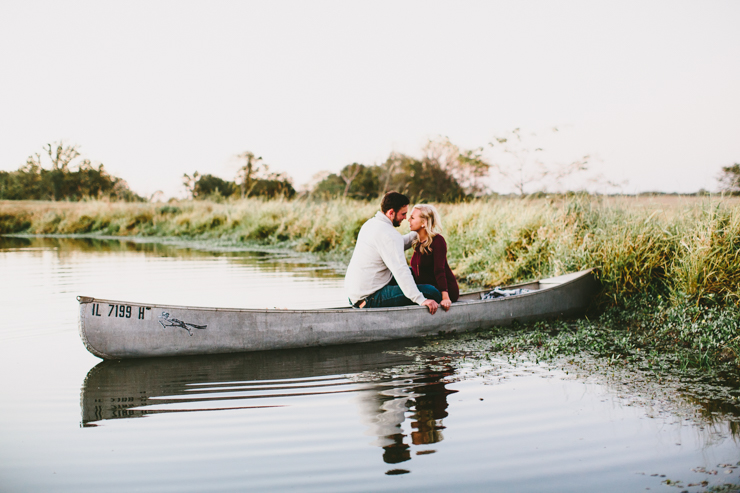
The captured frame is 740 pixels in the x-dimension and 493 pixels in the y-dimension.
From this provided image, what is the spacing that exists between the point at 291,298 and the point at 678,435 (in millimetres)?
5990

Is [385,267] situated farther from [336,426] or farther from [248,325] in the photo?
[336,426]

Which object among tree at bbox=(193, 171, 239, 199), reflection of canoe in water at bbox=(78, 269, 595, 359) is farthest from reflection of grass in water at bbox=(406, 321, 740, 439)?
tree at bbox=(193, 171, 239, 199)

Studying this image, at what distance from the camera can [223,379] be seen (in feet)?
16.0

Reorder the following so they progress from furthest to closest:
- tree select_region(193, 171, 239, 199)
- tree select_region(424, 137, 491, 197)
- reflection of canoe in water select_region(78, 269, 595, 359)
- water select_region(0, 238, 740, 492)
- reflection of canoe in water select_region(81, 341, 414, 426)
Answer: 1. tree select_region(193, 171, 239, 199)
2. tree select_region(424, 137, 491, 197)
3. reflection of canoe in water select_region(78, 269, 595, 359)
4. reflection of canoe in water select_region(81, 341, 414, 426)
5. water select_region(0, 238, 740, 492)

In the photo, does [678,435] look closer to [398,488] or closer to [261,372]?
[398,488]

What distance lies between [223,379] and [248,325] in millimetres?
716

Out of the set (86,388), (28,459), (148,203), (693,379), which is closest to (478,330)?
(693,379)

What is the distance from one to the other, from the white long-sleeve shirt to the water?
611 mm

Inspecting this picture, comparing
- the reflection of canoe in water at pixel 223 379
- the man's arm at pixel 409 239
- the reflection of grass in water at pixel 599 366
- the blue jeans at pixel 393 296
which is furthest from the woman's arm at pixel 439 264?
the reflection of canoe in water at pixel 223 379

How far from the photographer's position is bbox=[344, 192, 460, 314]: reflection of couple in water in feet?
18.9

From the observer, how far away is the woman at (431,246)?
6.11 m

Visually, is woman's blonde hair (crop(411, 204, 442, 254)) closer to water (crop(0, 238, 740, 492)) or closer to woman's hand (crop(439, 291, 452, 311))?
woman's hand (crop(439, 291, 452, 311))

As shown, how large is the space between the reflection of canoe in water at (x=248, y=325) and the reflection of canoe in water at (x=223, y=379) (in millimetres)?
122

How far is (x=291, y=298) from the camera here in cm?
865
